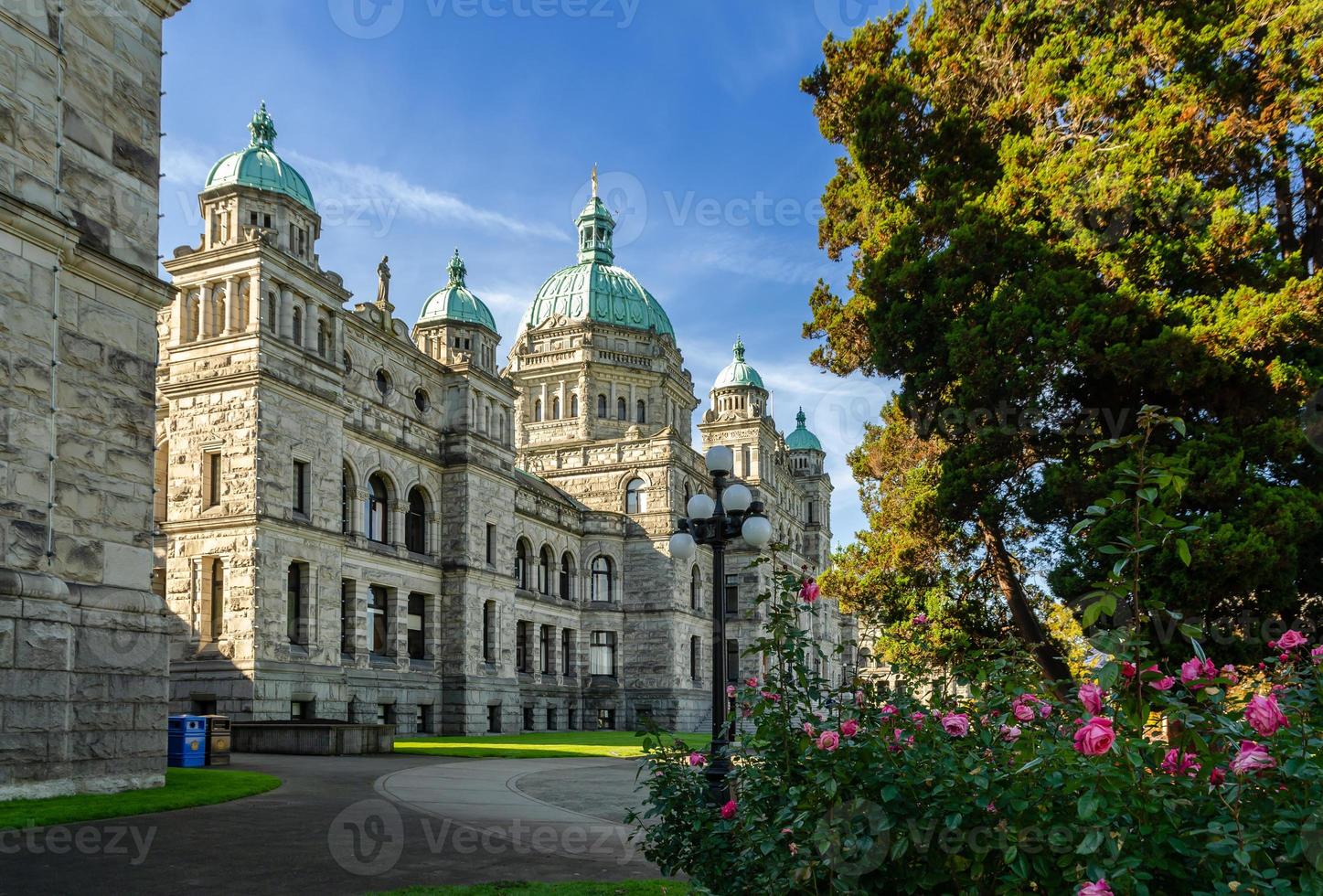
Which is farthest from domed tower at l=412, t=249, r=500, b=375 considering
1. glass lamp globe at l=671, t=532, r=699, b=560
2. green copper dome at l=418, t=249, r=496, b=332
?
glass lamp globe at l=671, t=532, r=699, b=560

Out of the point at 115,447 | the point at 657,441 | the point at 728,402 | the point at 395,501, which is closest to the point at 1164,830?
the point at 115,447

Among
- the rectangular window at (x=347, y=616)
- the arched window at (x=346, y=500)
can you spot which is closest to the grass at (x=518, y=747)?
the rectangular window at (x=347, y=616)

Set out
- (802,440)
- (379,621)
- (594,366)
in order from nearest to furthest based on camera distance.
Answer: (379,621) → (594,366) → (802,440)

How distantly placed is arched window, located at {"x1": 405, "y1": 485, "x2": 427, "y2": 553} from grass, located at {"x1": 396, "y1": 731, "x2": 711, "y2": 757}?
6.46 m

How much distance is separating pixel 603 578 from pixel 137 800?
3916 cm

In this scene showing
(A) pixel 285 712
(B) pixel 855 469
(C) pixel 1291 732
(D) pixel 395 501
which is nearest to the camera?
(C) pixel 1291 732

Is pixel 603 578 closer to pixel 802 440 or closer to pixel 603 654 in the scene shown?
pixel 603 654

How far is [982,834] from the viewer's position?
509cm

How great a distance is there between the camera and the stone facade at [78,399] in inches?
493

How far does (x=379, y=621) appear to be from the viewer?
35.9m

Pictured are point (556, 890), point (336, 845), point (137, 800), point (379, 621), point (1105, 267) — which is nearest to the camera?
point (556, 890)

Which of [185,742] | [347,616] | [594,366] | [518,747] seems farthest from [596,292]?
[185,742]

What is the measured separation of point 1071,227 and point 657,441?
3625cm

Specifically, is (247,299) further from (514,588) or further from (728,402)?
(728,402)
